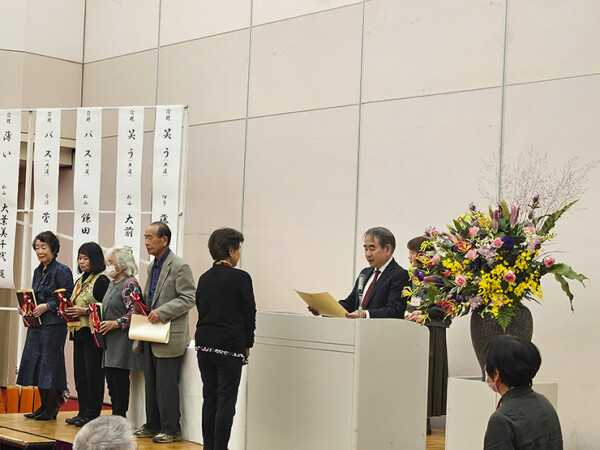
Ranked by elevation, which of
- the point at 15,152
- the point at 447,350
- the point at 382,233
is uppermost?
the point at 15,152

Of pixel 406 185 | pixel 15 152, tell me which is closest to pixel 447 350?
pixel 406 185

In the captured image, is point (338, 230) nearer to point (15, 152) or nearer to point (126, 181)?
point (126, 181)

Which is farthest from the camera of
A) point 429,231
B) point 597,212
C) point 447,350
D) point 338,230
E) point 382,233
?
point 338,230

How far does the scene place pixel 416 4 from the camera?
637 cm

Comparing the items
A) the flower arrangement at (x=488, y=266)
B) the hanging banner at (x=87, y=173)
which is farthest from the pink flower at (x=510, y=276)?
the hanging banner at (x=87, y=173)

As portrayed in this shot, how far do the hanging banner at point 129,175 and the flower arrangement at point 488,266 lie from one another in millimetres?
2930

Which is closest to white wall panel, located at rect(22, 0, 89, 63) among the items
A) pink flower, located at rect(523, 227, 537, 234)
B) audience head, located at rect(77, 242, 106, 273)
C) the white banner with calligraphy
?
the white banner with calligraphy

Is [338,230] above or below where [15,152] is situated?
below

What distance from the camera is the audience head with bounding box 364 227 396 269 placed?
4957mm

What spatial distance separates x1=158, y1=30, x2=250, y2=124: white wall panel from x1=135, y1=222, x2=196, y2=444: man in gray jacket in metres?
2.26

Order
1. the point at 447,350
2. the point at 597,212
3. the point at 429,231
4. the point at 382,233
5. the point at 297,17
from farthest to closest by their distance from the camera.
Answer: the point at 297,17 < the point at 447,350 < the point at 597,212 < the point at 382,233 < the point at 429,231

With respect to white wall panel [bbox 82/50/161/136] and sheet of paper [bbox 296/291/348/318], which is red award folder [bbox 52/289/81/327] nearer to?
sheet of paper [bbox 296/291/348/318]

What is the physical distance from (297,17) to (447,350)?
2.90 metres

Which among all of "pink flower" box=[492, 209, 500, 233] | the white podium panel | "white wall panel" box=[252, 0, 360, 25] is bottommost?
the white podium panel
